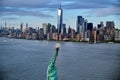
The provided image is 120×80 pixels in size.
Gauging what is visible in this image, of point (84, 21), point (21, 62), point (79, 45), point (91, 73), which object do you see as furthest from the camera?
point (91, 73)

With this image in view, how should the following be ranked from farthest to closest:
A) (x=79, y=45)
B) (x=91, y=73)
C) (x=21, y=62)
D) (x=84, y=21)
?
(x=91, y=73) < (x=21, y=62) < (x=79, y=45) < (x=84, y=21)

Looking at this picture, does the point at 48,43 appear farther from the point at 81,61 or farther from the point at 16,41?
the point at 81,61

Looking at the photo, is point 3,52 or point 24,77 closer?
point 3,52

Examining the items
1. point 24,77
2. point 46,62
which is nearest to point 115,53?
point 46,62

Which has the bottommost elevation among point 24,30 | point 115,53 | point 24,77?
point 24,77

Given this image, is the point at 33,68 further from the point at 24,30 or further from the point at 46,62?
the point at 24,30

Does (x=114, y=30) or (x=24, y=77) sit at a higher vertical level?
(x=114, y=30)
